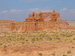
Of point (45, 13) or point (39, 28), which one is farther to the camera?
point (45, 13)

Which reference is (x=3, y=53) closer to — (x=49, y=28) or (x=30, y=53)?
(x=30, y=53)

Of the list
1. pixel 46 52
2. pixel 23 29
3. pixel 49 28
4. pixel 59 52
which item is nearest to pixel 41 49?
pixel 46 52

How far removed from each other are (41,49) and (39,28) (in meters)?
27.9

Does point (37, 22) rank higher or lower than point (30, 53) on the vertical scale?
higher

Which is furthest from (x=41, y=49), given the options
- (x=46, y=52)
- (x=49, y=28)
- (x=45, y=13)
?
(x=45, y=13)

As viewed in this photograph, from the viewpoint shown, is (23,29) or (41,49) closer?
(41,49)

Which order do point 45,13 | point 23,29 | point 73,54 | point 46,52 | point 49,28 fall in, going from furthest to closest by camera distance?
point 45,13
point 49,28
point 23,29
point 46,52
point 73,54

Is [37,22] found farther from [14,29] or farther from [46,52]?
[46,52]

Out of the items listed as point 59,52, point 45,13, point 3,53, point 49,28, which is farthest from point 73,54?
point 45,13

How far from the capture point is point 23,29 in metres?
40.2

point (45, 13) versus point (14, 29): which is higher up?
point (45, 13)

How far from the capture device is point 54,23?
44.5 meters

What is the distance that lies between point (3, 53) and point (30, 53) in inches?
97.7

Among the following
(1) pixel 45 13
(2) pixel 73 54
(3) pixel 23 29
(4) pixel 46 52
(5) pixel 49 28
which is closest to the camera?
(2) pixel 73 54
